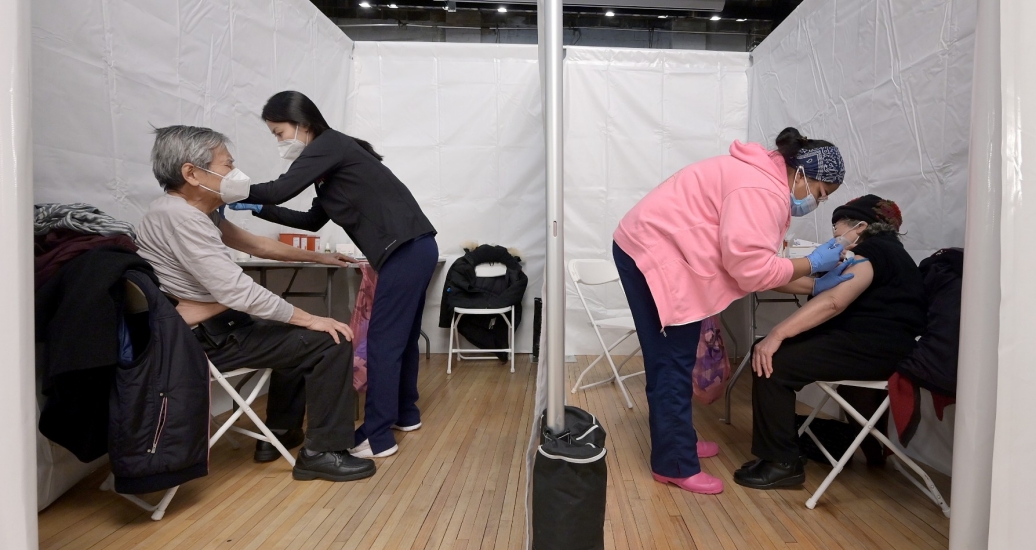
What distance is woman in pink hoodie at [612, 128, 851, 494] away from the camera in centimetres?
181

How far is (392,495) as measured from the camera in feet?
6.49

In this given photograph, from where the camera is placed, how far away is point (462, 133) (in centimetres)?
436

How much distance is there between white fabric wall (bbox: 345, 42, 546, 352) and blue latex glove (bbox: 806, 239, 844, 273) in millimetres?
2599

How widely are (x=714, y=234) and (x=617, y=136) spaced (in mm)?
2511

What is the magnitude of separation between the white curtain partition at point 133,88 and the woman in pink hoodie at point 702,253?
5.55 ft

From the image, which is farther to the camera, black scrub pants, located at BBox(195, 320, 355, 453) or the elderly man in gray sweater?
black scrub pants, located at BBox(195, 320, 355, 453)

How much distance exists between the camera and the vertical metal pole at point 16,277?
1154 millimetres

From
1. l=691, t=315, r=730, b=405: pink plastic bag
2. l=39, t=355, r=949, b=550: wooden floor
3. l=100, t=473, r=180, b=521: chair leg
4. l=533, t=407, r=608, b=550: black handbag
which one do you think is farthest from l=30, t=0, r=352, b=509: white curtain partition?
l=691, t=315, r=730, b=405: pink plastic bag

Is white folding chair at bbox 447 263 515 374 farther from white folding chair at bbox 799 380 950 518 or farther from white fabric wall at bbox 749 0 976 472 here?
white folding chair at bbox 799 380 950 518

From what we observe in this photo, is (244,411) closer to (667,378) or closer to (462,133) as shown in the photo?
(667,378)

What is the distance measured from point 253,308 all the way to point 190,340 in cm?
24

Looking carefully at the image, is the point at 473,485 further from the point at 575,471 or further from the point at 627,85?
the point at 627,85

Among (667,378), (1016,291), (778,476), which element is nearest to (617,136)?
(667,378)

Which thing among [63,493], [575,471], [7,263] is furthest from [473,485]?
[7,263]
